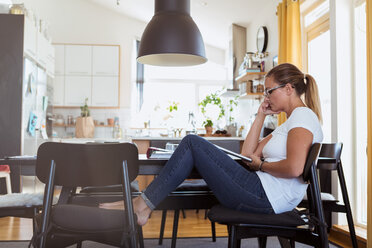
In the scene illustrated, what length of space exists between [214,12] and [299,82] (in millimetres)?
4350

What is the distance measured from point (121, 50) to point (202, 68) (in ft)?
5.66

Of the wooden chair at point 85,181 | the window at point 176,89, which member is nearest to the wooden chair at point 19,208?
the wooden chair at point 85,181

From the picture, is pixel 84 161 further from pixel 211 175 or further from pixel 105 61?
pixel 105 61

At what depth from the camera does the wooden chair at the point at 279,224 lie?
5.02 feet

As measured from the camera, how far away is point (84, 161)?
1.62 metres

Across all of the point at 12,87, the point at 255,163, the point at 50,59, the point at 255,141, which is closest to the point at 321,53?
the point at 255,141

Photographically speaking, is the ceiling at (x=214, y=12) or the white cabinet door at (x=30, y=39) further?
the ceiling at (x=214, y=12)

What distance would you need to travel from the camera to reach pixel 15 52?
4.46 metres

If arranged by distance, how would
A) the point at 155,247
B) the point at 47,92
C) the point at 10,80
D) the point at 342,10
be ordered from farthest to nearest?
1. the point at 47,92
2. the point at 10,80
3. the point at 342,10
4. the point at 155,247

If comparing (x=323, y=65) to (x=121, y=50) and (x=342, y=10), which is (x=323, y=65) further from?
(x=121, y=50)

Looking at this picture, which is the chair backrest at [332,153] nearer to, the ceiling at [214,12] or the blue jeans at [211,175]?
the blue jeans at [211,175]

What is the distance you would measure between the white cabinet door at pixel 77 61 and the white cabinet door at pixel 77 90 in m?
0.11

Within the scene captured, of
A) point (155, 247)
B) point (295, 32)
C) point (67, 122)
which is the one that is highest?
point (295, 32)

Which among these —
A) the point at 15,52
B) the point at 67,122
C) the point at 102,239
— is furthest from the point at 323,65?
the point at 67,122
